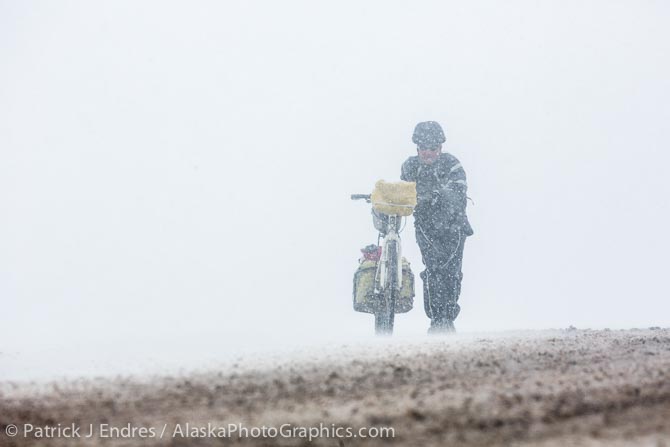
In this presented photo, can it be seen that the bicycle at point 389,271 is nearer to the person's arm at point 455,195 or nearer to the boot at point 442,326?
the boot at point 442,326

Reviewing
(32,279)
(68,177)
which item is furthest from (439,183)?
(68,177)

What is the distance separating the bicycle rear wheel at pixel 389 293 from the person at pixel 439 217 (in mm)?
560

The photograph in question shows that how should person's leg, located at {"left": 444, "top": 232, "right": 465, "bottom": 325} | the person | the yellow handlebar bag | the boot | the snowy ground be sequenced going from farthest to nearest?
person's leg, located at {"left": 444, "top": 232, "right": 465, "bottom": 325} < the person < the boot < the yellow handlebar bag < the snowy ground

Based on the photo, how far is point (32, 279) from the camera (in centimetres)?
4525

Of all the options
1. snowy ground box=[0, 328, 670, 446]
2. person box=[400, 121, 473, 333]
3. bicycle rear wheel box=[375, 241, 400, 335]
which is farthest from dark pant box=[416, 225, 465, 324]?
snowy ground box=[0, 328, 670, 446]

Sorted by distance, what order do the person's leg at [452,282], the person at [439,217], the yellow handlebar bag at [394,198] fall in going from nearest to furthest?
the yellow handlebar bag at [394,198], the person at [439,217], the person's leg at [452,282]

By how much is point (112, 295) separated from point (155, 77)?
138 metres

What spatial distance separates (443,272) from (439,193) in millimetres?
753

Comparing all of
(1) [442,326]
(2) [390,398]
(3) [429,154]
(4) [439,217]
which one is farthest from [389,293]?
(2) [390,398]

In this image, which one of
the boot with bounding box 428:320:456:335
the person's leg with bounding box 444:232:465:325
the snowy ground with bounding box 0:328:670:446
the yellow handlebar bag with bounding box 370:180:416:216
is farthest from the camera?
the person's leg with bounding box 444:232:465:325

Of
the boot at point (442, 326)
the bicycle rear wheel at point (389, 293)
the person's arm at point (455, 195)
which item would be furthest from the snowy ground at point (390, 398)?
the person's arm at point (455, 195)

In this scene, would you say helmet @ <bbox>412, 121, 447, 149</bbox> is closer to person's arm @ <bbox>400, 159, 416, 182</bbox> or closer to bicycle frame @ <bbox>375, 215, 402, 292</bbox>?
person's arm @ <bbox>400, 159, 416, 182</bbox>

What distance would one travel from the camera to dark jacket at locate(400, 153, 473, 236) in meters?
8.94

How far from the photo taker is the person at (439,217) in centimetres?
896
